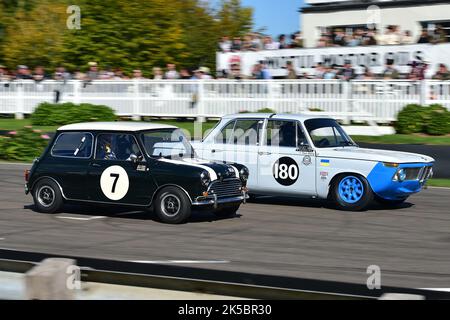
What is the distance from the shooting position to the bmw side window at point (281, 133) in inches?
548

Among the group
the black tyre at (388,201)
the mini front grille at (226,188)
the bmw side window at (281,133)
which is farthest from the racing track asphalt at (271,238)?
the bmw side window at (281,133)

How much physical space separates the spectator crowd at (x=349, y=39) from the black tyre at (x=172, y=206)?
15980mm

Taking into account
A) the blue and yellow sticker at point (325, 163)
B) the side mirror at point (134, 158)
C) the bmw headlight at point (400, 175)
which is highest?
the side mirror at point (134, 158)

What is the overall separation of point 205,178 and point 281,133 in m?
2.68

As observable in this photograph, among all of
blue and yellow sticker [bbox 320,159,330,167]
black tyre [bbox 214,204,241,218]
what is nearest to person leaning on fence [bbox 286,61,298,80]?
blue and yellow sticker [bbox 320,159,330,167]

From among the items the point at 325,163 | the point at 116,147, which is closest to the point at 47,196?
the point at 116,147

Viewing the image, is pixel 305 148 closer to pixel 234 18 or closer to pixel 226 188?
pixel 226 188

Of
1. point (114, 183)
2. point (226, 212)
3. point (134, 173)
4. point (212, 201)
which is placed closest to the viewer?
point (212, 201)

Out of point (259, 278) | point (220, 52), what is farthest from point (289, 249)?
point (220, 52)

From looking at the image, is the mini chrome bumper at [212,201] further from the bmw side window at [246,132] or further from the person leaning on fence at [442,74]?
the person leaning on fence at [442,74]

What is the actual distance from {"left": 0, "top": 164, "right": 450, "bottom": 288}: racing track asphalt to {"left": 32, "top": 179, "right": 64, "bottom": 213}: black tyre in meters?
0.16

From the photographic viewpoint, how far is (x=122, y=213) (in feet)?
43.3

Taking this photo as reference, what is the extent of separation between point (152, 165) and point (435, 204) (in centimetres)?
515
